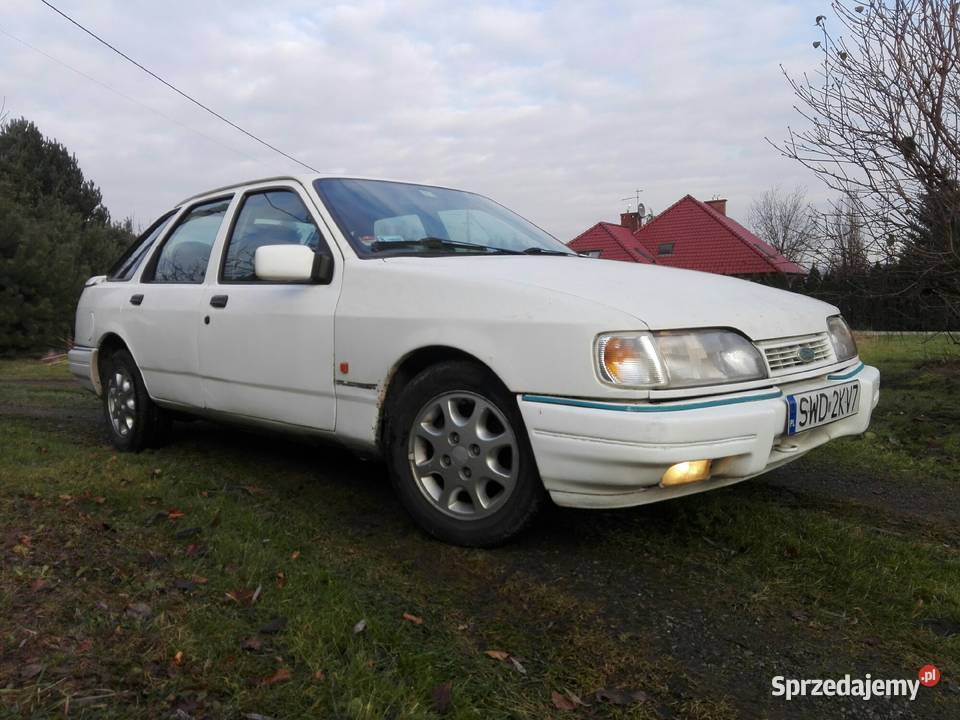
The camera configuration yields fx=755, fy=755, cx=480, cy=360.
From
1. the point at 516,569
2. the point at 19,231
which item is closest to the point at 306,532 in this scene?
the point at 516,569

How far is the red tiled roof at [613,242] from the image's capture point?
3309 cm

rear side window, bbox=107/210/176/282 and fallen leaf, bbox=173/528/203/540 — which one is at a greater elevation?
rear side window, bbox=107/210/176/282

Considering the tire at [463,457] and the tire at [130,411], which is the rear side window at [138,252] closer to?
the tire at [130,411]

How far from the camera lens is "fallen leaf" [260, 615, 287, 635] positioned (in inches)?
85.6

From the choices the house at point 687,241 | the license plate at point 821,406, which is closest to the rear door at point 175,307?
the license plate at point 821,406

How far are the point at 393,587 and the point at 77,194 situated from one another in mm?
25478

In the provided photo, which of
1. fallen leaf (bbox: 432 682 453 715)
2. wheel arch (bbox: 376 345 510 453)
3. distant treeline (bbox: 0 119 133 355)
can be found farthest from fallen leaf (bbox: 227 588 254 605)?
distant treeline (bbox: 0 119 133 355)

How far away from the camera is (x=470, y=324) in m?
2.83

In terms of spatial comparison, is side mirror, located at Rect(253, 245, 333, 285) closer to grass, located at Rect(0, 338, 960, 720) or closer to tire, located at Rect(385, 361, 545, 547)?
tire, located at Rect(385, 361, 545, 547)

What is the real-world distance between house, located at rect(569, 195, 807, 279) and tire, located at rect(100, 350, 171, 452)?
1075 inches

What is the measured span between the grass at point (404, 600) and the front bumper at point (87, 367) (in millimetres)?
1218

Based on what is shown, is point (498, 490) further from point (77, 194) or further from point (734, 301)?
point (77, 194)

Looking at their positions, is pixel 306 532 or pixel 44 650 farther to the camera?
pixel 306 532

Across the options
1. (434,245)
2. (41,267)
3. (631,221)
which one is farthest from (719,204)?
(434,245)
